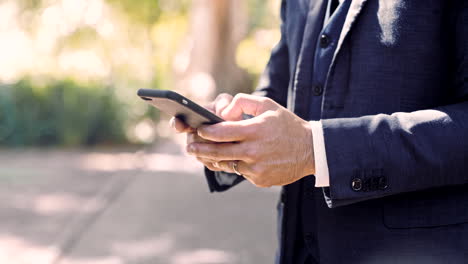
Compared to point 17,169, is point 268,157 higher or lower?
higher

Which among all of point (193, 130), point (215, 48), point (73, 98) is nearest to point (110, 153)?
point (73, 98)

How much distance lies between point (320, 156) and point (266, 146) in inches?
5.4

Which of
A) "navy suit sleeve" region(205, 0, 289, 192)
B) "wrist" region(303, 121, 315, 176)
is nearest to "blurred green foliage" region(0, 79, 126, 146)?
"navy suit sleeve" region(205, 0, 289, 192)

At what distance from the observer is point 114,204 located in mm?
7785

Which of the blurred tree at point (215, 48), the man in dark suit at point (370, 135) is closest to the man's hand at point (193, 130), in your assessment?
the man in dark suit at point (370, 135)

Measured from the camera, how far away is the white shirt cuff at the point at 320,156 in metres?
1.49

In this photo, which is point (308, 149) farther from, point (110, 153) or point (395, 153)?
point (110, 153)

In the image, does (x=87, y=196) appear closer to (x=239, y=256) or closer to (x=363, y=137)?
(x=239, y=256)

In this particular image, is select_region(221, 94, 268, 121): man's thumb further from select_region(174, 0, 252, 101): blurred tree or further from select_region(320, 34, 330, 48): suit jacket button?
select_region(174, 0, 252, 101): blurred tree

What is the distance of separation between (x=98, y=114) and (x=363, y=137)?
11.2 meters

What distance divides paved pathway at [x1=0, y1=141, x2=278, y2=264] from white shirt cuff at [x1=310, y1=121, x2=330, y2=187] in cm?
412

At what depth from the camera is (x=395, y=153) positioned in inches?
57.9

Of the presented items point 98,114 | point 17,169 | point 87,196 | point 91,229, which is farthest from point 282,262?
point 98,114

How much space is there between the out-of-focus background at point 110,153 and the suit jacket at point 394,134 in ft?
12.9
